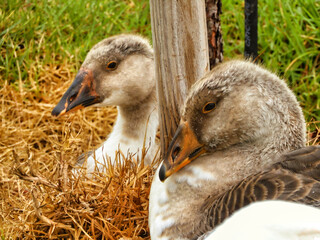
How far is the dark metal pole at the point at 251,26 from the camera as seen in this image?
352 cm

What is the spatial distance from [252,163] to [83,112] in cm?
241

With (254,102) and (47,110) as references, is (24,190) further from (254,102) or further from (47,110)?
(254,102)

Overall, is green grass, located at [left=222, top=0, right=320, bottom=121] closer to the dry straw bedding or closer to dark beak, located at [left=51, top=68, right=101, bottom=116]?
the dry straw bedding

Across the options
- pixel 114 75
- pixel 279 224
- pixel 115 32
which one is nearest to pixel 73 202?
pixel 114 75

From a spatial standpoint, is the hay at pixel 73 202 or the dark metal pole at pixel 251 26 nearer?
the hay at pixel 73 202

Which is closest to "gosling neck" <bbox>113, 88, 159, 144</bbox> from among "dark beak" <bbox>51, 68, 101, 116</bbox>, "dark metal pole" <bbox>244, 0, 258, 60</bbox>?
"dark beak" <bbox>51, 68, 101, 116</bbox>

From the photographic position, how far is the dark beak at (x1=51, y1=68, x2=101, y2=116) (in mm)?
3369

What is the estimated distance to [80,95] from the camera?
11.2 ft

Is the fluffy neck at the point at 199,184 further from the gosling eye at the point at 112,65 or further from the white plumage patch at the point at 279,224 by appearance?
the gosling eye at the point at 112,65

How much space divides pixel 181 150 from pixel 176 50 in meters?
0.51

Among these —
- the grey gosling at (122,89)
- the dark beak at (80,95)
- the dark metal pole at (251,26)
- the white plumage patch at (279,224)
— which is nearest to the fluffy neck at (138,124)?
the grey gosling at (122,89)

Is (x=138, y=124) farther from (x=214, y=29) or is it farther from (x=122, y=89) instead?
(x=214, y=29)

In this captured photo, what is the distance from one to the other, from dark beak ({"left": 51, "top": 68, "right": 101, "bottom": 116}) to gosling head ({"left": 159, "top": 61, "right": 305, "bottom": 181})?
3.87 feet

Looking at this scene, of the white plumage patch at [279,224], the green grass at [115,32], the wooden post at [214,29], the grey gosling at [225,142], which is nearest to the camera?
the white plumage patch at [279,224]
